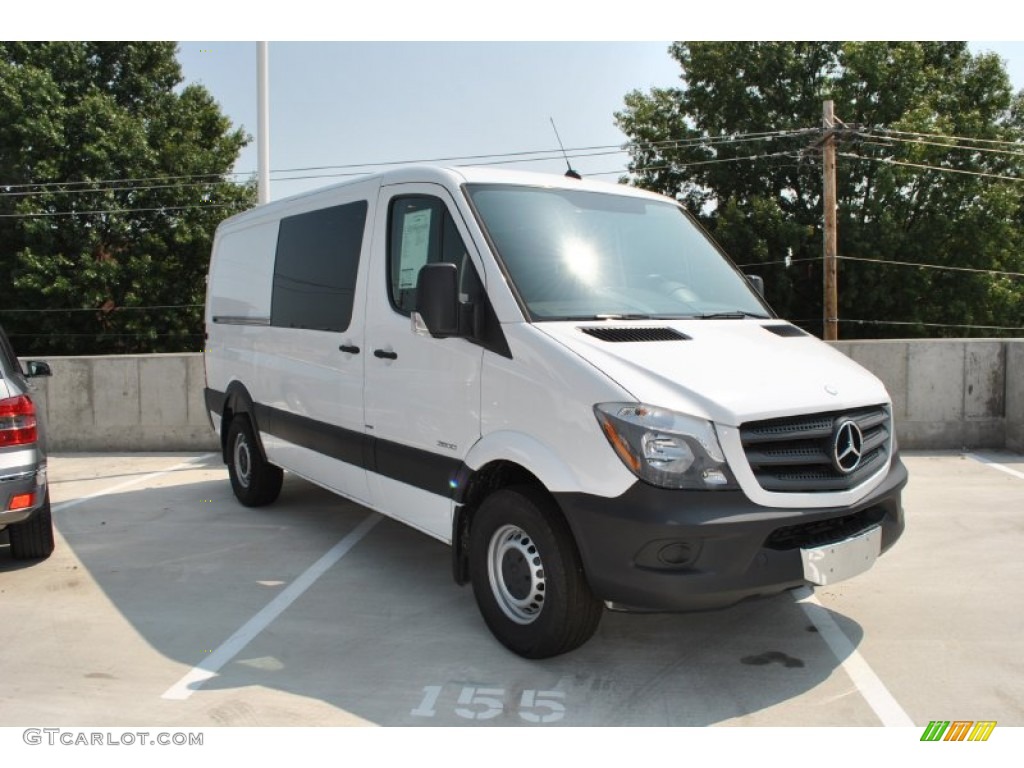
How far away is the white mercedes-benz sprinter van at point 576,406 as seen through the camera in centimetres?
342

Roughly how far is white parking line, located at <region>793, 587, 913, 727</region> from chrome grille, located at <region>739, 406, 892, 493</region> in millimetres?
877

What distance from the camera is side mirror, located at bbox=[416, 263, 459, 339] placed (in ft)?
12.9

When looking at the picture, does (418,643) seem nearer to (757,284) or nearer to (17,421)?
(17,421)

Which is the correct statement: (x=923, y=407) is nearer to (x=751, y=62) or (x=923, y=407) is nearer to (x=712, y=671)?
(x=712, y=671)

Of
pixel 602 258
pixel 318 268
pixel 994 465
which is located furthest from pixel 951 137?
pixel 602 258

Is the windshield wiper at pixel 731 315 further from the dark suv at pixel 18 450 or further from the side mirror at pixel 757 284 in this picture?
the dark suv at pixel 18 450

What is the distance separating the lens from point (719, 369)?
3719 mm

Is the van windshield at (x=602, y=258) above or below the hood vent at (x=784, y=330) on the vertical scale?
above

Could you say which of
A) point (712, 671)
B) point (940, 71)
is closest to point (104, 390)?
point (712, 671)

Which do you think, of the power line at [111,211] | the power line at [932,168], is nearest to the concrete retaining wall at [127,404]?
the power line at [111,211]

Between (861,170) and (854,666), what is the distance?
34.4 metres

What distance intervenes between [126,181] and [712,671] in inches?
1266

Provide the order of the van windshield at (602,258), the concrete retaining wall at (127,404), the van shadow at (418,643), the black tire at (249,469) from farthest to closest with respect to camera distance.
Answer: the concrete retaining wall at (127,404) < the black tire at (249,469) < the van windshield at (602,258) < the van shadow at (418,643)

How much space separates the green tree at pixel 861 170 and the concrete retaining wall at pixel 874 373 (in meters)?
22.7
